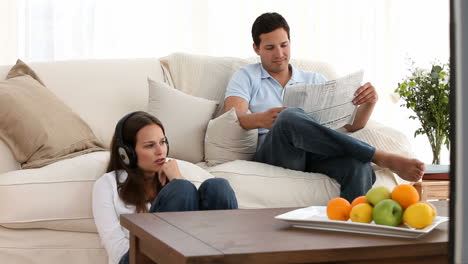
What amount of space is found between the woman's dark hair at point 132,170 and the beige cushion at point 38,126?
47cm

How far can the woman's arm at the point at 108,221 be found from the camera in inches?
72.7

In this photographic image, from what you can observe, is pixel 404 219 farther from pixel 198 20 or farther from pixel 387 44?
pixel 387 44

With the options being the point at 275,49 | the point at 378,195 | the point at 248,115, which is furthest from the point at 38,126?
the point at 378,195

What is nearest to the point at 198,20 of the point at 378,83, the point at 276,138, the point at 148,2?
the point at 148,2

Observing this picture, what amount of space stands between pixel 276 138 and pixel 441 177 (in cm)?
85

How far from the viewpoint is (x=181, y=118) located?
9.36ft

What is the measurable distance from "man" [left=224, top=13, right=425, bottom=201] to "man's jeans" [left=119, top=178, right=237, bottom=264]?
0.70 metres

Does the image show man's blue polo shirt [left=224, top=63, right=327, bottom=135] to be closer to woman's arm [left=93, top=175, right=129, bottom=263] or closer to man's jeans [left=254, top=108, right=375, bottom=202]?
man's jeans [left=254, top=108, right=375, bottom=202]

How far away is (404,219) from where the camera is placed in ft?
4.28

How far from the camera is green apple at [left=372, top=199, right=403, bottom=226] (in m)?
1.29

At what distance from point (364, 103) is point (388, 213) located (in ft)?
4.89

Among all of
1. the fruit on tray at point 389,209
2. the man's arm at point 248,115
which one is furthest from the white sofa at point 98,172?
the fruit on tray at point 389,209

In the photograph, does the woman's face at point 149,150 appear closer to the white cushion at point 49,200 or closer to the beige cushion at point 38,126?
the white cushion at point 49,200

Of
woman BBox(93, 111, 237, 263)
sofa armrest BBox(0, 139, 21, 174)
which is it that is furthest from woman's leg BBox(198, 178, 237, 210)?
sofa armrest BBox(0, 139, 21, 174)
